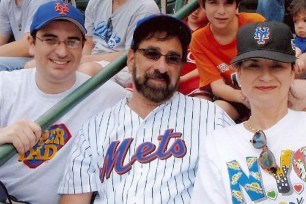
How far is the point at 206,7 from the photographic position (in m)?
2.66

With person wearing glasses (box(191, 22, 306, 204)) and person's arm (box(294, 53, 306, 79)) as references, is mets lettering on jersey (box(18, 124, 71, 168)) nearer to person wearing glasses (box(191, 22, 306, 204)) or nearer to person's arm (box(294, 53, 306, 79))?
person wearing glasses (box(191, 22, 306, 204))

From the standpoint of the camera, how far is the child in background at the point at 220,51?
2592mm

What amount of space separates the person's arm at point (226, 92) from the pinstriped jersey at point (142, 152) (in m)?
0.24

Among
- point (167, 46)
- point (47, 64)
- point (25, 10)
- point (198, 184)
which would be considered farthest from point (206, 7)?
point (25, 10)

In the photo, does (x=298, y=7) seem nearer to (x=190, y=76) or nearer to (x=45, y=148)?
(x=190, y=76)

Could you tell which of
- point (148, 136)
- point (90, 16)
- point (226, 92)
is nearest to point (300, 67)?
point (226, 92)

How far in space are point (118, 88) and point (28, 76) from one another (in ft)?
1.37

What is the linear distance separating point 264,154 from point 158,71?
0.65 meters

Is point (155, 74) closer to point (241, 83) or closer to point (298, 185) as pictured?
point (241, 83)

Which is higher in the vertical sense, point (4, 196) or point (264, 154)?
point (264, 154)

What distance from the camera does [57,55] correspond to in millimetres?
2482

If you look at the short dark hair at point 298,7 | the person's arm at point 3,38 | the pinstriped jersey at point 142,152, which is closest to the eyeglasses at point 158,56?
the pinstriped jersey at point 142,152

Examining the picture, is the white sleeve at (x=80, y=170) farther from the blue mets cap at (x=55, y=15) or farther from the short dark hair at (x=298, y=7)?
the short dark hair at (x=298, y=7)

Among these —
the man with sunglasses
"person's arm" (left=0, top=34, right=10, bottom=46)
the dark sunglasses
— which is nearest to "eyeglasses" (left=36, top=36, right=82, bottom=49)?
the man with sunglasses
